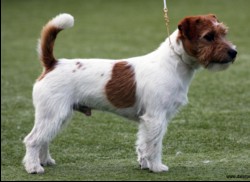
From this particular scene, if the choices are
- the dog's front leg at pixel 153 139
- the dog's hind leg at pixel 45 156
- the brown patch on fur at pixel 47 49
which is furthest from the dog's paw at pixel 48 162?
the dog's front leg at pixel 153 139

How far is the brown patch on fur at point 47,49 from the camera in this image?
570cm

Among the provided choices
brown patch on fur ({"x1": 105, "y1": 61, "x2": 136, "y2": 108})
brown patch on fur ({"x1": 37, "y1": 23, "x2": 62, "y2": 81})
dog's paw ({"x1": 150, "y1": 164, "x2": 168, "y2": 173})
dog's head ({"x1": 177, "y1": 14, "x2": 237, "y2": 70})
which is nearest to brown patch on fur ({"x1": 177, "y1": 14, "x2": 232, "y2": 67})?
dog's head ({"x1": 177, "y1": 14, "x2": 237, "y2": 70})

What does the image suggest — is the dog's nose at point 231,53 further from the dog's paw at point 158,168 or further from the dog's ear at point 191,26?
the dog's paw at point 158,168

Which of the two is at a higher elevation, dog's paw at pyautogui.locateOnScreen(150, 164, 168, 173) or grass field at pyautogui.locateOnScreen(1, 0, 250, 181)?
dog's paw at pyautogui.locateOnScreen(150, 164, 168, 173)

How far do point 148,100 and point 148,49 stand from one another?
30.6 feet

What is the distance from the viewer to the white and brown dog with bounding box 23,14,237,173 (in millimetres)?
5492

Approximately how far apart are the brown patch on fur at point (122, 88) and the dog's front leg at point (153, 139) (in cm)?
22

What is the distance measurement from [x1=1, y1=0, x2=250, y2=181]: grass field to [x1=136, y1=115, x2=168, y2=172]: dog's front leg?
0.11m

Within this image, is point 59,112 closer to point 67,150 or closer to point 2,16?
point 67,150

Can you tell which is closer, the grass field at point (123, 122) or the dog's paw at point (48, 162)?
the grass field at point (123, 122)

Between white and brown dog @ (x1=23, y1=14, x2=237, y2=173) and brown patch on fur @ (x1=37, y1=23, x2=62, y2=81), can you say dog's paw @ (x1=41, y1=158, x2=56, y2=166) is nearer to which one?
white and brown dog @ (x1=23, y1=14, x2=237, y2=173)

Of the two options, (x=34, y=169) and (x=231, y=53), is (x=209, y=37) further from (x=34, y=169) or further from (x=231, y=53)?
(x=34, y=169)

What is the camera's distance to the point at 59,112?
5.56m

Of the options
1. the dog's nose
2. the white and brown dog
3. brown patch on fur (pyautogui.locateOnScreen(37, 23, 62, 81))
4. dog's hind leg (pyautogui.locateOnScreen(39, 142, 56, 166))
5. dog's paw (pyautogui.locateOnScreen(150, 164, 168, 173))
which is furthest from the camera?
dog's hind leg (pyautogui.locateOnScreen(39, 142, 56, 166))
